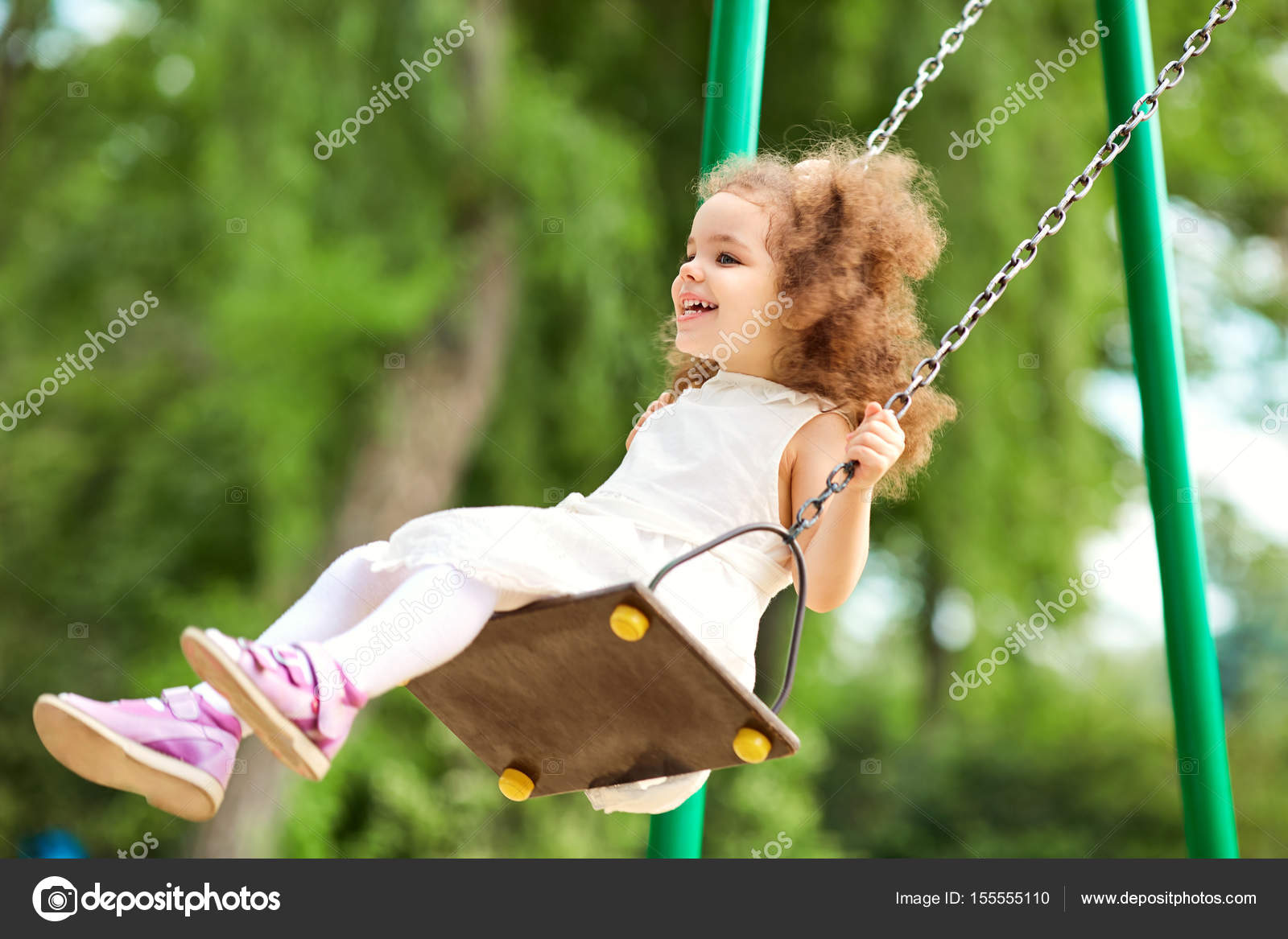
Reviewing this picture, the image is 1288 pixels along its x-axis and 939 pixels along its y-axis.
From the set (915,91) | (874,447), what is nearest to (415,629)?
(874,447)

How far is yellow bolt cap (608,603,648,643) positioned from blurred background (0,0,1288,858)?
362cm

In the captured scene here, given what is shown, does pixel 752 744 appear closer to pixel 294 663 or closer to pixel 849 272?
pixel 294 663

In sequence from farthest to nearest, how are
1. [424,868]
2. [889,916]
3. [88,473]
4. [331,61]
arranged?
1. [88,473]
2. [331,61]
3. [424,868]
4. [889,916]

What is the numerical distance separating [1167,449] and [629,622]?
1.58 meters

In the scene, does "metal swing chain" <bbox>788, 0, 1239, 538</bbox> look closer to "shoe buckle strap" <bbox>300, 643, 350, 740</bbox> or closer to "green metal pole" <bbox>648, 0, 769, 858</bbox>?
"shoe buckle strap" <bbox>300, 643, 350, 740</bbox>

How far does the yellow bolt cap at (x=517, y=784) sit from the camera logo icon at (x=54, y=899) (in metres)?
1.97

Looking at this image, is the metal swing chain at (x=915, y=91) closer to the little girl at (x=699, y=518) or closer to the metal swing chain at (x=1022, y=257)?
the little girl at (x=699, y=518)

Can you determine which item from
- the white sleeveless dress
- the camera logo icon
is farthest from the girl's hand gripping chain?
the camera logo icon

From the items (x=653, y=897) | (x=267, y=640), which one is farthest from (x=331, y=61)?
(x=267, y=640)

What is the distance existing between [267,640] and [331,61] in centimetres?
375

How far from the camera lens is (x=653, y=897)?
2.89m

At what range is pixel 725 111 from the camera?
2451mm

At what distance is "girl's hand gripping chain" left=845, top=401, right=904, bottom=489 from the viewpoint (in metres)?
1.68

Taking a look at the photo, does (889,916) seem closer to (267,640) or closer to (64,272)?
(267,640)
